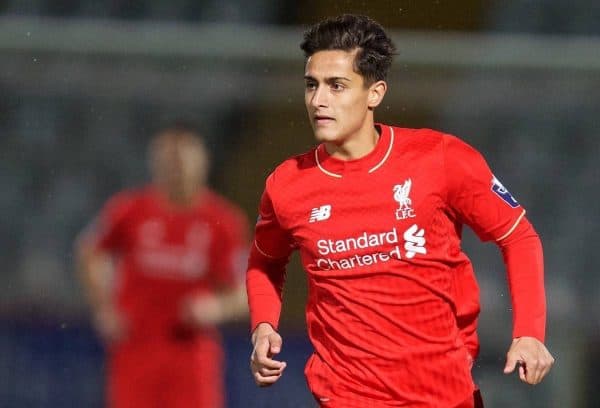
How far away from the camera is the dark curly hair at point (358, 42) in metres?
2.86

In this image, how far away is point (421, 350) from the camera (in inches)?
109

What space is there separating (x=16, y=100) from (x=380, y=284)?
3.34m

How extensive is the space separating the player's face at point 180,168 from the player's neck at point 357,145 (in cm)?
245

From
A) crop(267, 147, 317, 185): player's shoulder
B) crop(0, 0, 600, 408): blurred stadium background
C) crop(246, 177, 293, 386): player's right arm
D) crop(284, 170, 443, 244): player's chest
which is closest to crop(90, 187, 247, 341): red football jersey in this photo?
crop(0, 0, 600, 408): blurred stadium background

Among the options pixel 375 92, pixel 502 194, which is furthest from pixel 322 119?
pixel 502 194

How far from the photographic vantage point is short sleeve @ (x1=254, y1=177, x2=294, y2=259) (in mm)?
2977

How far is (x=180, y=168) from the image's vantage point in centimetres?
532

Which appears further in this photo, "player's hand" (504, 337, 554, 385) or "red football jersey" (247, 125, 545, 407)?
"red football jersey" (247, 125, 545, 407)

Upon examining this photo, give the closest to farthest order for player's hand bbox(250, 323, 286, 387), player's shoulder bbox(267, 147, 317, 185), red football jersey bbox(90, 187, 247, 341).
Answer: player's hand bbox(250, 323, 286, 387), player's shoulder bbox(267, 147, 317, 185), red football jersey bbox(90, 187, 247, 341)

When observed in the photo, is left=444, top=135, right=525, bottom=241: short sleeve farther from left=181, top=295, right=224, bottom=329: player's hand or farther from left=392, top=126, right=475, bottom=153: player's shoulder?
left=181, top=295, right=224, bottom=329: player's hand

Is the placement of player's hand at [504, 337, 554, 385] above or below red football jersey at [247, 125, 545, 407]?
below

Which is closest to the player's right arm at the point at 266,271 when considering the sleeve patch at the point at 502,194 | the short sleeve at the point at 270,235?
the short sleeve at the point at 270,235

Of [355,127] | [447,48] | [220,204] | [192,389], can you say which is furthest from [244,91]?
[355,127]

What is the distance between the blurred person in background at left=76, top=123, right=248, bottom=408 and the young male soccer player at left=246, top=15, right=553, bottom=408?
227cm
